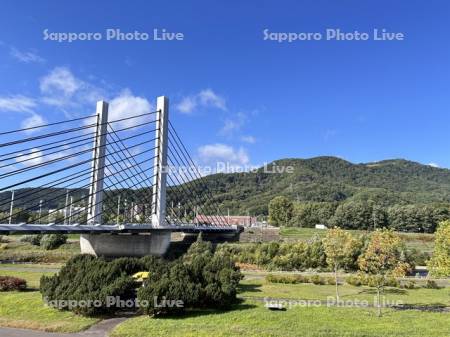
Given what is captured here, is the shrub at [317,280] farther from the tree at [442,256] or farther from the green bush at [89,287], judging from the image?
the green bush at [89,287]

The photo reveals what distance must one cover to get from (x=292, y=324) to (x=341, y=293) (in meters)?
12.7

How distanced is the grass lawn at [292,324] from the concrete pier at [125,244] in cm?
2458

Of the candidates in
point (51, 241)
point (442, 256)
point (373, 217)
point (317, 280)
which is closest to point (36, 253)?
point (51, 241)

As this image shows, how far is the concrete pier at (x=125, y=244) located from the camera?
42562 mm

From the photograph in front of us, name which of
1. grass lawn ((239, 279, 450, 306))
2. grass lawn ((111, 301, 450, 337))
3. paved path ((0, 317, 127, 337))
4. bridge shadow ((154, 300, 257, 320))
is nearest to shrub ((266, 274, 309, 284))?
→ grass lawn ((239, 279, 450, 306))

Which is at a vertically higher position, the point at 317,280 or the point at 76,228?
the point at 76,228

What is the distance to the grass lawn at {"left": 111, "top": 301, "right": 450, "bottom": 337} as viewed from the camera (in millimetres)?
16891

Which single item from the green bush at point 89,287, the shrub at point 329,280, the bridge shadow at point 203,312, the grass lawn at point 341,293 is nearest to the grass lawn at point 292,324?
the bridge shadow at point 203,312

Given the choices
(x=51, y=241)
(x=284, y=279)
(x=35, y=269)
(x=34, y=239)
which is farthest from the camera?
(x=34, y=239)

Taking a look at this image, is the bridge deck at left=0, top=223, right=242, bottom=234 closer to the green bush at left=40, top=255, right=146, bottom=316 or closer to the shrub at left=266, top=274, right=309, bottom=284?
the green bush at left=40, top=255, right=146, bottom=316

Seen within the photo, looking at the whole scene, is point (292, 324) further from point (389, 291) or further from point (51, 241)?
point (51, 241)

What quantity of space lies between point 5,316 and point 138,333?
842 centimetres

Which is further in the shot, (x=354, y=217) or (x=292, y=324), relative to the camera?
(x=354, y=217)

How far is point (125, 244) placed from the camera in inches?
1746
